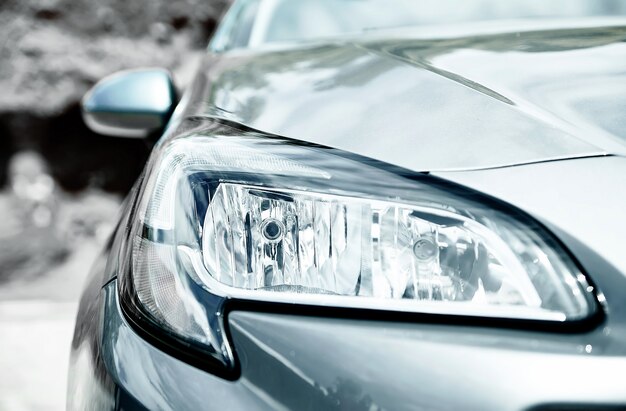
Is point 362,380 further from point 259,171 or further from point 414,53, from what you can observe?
point 414,53

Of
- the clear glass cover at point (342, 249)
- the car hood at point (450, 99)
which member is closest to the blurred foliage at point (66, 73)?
the car hood at point (450, 99)

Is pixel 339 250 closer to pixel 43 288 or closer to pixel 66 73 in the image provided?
pixel 43 288

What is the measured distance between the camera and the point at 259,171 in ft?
3.09

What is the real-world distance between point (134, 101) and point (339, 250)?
1.15m

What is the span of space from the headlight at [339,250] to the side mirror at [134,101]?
97 centimetres

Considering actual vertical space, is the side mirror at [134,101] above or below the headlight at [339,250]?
above

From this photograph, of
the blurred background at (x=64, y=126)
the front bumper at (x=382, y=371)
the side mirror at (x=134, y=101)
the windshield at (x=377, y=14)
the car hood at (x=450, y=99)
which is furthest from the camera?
the blurred background at (x=64, y=126)

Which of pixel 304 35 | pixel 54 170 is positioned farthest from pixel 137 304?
pixel 54 170

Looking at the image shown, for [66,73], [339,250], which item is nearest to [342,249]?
[339,250]

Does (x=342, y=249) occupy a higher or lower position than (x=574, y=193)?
lower

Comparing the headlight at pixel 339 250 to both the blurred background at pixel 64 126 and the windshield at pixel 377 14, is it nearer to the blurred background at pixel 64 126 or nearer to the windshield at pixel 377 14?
the windshield at pixel 377 14

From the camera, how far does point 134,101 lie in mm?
1901

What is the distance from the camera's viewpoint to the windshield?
6.74 ft

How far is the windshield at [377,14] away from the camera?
6.74 ft
